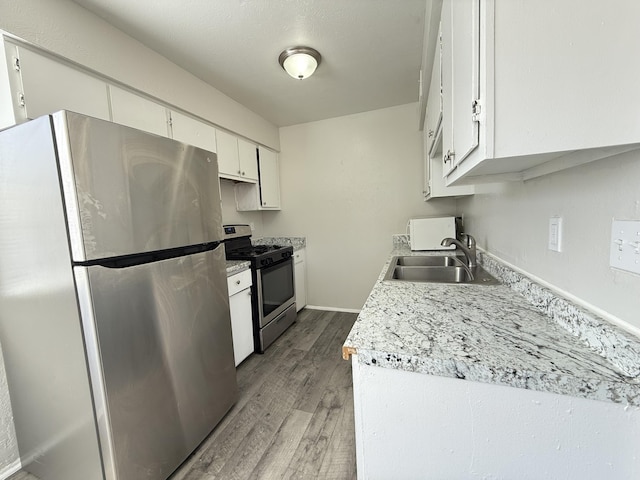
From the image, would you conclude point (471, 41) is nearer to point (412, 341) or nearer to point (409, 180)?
point (412, 341)

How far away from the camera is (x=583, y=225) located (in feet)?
2.41

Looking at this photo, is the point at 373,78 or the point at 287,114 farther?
the point at 287,114

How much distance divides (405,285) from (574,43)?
Result: 1005 mm

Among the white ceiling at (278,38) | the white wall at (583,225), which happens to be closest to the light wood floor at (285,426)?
the white wall at (583,225)

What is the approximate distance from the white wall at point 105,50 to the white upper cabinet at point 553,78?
180 centimetres

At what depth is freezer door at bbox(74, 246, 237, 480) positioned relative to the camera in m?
1.01

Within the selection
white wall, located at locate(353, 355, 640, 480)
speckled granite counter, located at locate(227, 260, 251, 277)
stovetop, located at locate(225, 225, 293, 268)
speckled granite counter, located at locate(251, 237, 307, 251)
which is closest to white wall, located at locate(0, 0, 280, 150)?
stovetop, located at locate(225, 225, 293, 268)

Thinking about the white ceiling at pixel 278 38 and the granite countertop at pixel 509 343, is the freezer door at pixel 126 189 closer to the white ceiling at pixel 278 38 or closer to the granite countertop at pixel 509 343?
the white ceiling at pixel 278 38

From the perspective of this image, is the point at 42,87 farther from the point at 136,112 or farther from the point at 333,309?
the point at 333,309

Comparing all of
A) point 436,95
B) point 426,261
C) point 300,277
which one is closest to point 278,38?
point 436,95

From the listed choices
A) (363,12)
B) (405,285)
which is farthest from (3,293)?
(363,12)

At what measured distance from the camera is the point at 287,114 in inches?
115

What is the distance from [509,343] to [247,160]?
2655 millimetres

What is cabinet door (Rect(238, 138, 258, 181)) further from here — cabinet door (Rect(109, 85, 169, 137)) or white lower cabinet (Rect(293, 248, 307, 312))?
white lower cabinet (Rect(293, 248, 307, 312))
